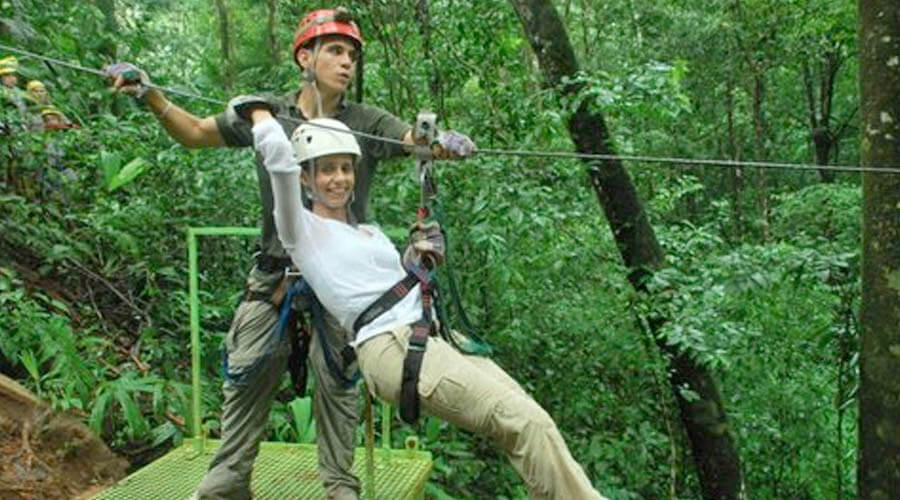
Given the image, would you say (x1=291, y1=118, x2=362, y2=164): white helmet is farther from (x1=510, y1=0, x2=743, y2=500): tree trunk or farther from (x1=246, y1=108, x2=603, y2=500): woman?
(x1=510, y1=0, x2=743, y2=500): tree trunk

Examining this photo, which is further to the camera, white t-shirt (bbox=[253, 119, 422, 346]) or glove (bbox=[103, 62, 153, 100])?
glove (bbox=[103, 62, 153, 100])

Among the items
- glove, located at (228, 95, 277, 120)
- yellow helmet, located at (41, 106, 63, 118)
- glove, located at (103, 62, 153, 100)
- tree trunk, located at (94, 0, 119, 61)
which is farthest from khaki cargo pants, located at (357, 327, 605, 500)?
tree trunk, located at (94, 0, 119, 61)

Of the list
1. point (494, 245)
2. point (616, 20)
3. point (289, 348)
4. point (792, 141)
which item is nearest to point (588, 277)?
point (494, 245)

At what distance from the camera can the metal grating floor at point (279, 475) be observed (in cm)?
370

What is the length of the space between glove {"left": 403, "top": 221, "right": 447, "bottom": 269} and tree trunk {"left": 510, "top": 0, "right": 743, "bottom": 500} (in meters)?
2.96

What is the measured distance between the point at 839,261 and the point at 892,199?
35.7 inches

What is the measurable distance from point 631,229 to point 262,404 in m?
3.17

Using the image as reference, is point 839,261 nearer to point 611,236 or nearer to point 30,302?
point 611,236

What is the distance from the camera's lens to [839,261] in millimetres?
4453

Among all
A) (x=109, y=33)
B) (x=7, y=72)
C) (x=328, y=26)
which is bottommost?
(x=328, y=26)

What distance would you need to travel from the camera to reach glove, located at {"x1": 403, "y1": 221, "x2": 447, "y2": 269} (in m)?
2.87

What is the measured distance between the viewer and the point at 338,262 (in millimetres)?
2871

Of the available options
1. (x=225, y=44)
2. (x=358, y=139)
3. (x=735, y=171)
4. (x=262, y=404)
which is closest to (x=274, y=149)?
(x=358, y=139)

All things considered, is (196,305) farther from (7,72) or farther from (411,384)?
(7,72)
